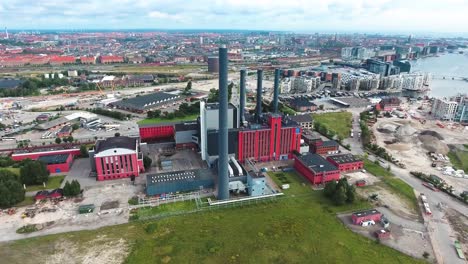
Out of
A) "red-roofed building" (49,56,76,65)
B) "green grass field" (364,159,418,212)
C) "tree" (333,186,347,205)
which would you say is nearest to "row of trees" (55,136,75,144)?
"tree" (333,186,347,205)

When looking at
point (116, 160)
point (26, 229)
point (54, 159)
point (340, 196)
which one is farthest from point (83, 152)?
point (340, 196)

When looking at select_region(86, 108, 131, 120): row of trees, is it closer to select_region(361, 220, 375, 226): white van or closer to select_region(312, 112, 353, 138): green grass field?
select_region(312, 112, 353, 138): green grass field

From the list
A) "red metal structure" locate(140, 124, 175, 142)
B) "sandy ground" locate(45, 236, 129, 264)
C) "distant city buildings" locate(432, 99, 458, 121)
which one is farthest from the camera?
"distant city buildings" locate(432, 99, 458, 121)

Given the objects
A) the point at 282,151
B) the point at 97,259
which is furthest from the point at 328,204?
the point at 97,259

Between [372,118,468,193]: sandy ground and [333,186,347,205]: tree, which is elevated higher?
[333,186,347,205]: tree

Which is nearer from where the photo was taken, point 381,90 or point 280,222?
point 280,222

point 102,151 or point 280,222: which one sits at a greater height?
point 102,151

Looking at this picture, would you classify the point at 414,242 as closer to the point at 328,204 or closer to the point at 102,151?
the point at 328,204
